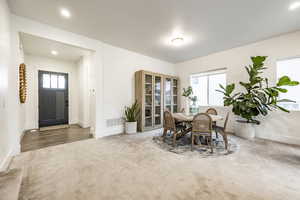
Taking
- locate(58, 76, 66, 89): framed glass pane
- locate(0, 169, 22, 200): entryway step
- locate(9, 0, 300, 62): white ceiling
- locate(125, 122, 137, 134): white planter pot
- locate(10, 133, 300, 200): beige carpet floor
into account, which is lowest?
locate(10, 133, 300, 200): beige carpet floor

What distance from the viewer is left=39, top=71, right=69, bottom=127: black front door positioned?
4703mm

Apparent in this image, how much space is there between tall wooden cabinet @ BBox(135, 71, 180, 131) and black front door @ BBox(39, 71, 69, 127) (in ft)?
10.5

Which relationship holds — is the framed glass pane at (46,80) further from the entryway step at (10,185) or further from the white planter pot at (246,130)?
the white planter pot at (246,130)

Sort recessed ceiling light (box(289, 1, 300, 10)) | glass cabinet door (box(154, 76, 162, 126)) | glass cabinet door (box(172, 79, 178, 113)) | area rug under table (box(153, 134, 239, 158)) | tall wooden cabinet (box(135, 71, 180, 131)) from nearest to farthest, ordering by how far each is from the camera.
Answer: recessed ceiling light (box(289, 1, 300, 10)) → area rug under table (box(153, 134, 239, 158)) → tall wooden cabinet (box(135, 71, 180, 131)) → glass cabinet door (box(154, 76, 162, 126)) → glass cabinet door (box(172, 79, 178, 113))

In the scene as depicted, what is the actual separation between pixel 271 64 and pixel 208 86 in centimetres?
198

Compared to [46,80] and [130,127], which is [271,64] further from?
[46,80]

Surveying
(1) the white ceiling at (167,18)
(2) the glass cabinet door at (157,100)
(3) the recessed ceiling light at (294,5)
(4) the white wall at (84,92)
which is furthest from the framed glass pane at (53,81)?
(3) the recessed ceiling light at (294,5)

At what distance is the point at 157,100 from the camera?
478 centimetres

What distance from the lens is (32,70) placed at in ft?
14.7

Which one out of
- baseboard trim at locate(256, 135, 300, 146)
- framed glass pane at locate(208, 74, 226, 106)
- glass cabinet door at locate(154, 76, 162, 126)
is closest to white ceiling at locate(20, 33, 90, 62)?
glass cabinet door at locate(154, 76, 162, 126)

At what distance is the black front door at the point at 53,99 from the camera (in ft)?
15.4

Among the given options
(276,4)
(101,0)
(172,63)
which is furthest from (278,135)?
(101,0)

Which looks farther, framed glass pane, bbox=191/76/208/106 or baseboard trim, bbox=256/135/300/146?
framed glass pane, bbox=191/76/208/106

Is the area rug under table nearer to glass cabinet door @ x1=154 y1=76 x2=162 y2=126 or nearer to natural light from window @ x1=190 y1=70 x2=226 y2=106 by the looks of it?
glass cabinet door @ x1=154 y1=76 x2=162 y2=126
